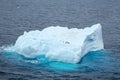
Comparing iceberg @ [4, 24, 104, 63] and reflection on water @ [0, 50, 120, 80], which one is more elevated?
iceberg @ [4, 24, 104, 63]

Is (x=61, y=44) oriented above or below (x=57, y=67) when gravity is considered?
above

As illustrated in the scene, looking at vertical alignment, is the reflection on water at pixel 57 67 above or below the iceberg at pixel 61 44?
below

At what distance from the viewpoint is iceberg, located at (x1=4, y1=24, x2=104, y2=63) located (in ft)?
81.5

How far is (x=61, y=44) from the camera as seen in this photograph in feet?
85.0

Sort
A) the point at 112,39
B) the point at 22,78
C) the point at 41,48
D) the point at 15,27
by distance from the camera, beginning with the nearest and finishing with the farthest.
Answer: the point at 22,78 → the point at 41,48 → the point at 112,39 → the point at 15,27

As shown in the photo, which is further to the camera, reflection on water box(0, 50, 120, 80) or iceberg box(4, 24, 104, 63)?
iceberg box(4, 24, 104, 63)

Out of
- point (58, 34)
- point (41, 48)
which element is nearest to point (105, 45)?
point (58, 34)

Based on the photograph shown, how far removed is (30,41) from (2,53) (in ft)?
9.35

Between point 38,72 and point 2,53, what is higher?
point 2,53

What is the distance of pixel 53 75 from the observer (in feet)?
74.7

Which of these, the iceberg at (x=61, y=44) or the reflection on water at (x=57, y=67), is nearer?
the reflection on water at (x=57, y=67)

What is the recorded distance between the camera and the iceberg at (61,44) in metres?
24.8

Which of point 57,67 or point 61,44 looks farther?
point 61,44

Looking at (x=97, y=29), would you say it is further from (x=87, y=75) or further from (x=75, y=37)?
(x=87, y=75)
